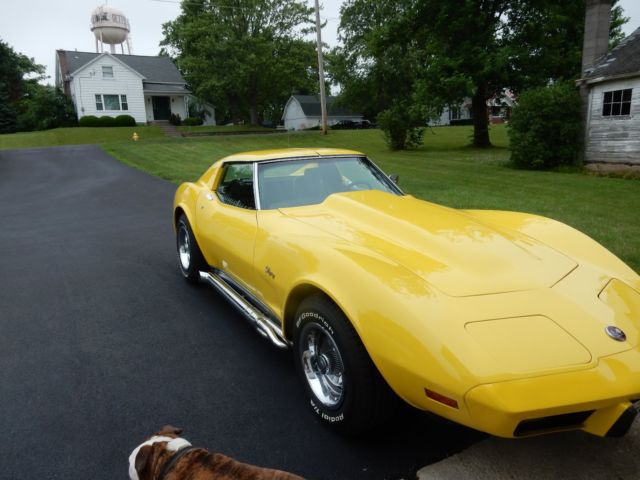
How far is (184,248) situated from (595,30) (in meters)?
15.0

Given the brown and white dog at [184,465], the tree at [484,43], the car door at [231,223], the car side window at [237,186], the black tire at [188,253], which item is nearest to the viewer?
the brown and white dog at [184,465]

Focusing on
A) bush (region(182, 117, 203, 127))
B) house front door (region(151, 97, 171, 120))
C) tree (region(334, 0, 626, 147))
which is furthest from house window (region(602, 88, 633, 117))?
house front door (region(151, 97, 171, 120))

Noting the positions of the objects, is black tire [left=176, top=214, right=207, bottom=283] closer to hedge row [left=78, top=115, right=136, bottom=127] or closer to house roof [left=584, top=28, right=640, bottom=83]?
house roof [left=584, top=28, right=640, bottom=83]

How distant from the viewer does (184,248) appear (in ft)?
16.5

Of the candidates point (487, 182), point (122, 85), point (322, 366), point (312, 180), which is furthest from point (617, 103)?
point (122, 85)

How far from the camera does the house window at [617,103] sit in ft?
44.4

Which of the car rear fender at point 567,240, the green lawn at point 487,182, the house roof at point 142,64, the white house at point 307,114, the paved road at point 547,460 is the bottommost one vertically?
the paved road at point 547,460

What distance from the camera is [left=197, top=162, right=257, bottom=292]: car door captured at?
3.42 meters

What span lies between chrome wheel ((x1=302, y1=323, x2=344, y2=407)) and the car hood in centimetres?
56

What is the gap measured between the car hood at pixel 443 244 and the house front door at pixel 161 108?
136 feet

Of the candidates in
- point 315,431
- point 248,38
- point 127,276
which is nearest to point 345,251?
point 315,431

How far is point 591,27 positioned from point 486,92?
665 cm

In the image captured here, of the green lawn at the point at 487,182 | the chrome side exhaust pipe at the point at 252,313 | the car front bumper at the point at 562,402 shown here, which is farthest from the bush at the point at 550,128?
the car front bumper at the point at 562,402

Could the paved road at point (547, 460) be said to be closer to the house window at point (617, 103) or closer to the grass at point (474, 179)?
the grass at point (474, 179)
